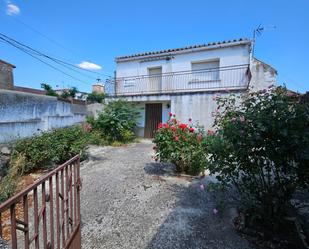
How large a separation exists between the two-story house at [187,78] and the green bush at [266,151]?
679 cm

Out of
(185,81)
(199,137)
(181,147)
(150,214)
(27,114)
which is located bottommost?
(150,214)

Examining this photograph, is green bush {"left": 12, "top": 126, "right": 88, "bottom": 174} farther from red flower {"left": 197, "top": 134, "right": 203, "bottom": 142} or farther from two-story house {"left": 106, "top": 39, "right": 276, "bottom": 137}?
two-story house {"left": 106, "top": 39, "right": 276, "bottom": 137}

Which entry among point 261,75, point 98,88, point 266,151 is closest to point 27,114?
Answer: point 266,151

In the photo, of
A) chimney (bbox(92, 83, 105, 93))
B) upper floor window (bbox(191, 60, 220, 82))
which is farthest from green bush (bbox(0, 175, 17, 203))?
chimney (bbox(92, 83, 105, 93))

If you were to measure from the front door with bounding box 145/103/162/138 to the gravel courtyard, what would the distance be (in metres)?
7.10

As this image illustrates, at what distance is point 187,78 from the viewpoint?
1163cm

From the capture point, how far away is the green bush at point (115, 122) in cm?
1040

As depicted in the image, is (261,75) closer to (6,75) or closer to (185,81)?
(185,81)

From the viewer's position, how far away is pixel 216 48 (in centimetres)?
1091

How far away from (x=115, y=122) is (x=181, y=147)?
20.0 ft

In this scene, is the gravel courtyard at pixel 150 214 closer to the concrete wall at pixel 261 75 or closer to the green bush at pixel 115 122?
the green bush at pixel 115 122

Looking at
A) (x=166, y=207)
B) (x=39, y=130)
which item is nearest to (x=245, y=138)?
(x=166, y=207)

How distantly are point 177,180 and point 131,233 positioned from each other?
86.8 inches

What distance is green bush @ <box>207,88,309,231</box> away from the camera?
233 cm
